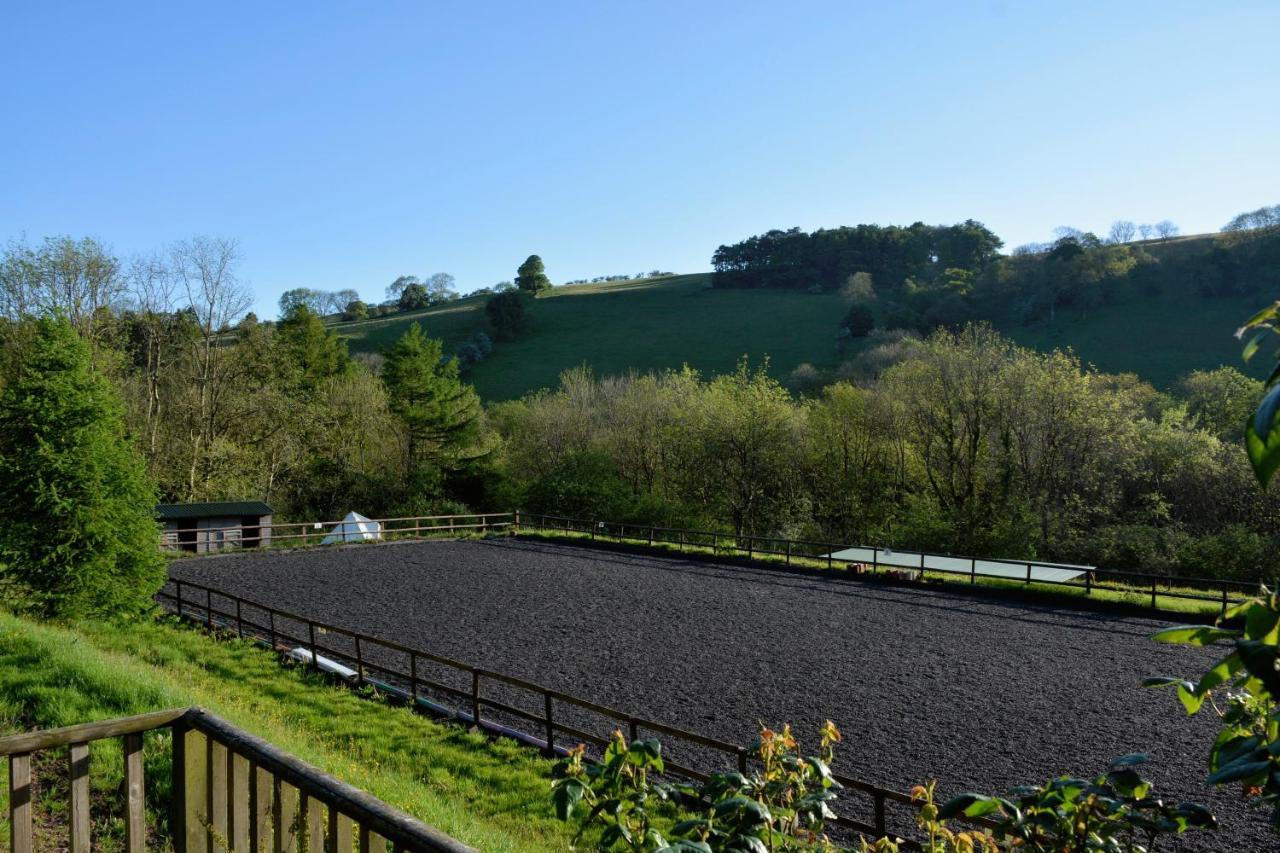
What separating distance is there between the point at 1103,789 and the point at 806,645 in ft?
45.2

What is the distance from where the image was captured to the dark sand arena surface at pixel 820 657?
392 inches

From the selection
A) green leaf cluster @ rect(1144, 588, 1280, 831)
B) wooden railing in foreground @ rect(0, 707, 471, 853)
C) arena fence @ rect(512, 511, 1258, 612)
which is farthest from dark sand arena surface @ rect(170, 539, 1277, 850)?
green leaf cluster @ rect(1144, 588, 1280, 831)

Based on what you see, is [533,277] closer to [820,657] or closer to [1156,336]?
[1156,336]

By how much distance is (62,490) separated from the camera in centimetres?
1461

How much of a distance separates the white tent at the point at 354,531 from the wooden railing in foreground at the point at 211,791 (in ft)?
91.8

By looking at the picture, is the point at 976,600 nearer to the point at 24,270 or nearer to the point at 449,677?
the point at 449,677

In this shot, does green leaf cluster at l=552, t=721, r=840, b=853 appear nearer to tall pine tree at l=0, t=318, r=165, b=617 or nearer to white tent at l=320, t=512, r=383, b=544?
tall pine tree at l=0, t=318, r=165, b=617

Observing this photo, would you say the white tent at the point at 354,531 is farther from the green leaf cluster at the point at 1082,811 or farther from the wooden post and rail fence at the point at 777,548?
the green leaf cluster at the point at 1082,811

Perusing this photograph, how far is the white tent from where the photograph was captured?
3042 cm

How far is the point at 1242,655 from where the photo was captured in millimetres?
1289

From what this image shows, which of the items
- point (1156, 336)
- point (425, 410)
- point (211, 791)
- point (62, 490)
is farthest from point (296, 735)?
point (1156, 336)

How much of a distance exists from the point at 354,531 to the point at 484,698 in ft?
71.6

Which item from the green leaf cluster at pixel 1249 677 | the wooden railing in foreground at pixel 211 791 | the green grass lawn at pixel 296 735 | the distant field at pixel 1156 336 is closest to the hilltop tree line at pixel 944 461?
the distant field at pixel 1156 336

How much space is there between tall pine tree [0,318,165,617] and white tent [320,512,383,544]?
1467cm
